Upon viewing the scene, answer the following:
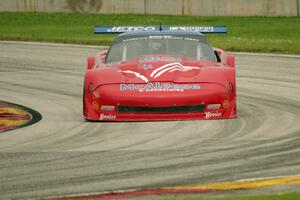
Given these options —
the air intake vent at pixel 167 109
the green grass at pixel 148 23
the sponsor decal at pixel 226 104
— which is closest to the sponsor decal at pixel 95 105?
the air intake vent at pixel 167 109

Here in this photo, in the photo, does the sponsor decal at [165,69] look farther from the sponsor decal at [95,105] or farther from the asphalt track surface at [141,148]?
the asphalt track surface at [141,148]

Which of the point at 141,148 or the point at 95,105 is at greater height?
the point at 95,105

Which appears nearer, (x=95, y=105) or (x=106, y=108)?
(x=106, y=108)

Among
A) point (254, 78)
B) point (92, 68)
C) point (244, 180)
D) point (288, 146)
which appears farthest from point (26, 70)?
point (244, 180)

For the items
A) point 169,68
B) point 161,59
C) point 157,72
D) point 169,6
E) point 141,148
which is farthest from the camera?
point 169,6

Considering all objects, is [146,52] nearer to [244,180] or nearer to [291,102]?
[291,102]

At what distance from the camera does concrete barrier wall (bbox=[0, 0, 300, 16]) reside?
118 feet

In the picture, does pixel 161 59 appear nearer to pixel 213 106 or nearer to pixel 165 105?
pixel 165 105

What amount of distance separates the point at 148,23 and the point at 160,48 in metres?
20.3

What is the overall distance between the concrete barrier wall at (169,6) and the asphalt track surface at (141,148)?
66.9 ft

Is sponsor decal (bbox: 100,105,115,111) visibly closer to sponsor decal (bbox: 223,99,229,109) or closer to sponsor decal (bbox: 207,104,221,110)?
sponsor decal (bbox: 207,104,221,110)

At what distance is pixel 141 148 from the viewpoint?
31.9 feet

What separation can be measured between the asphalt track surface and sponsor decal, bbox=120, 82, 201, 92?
45 cm

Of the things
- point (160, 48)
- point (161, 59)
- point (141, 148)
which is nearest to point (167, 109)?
point (161, 59)
